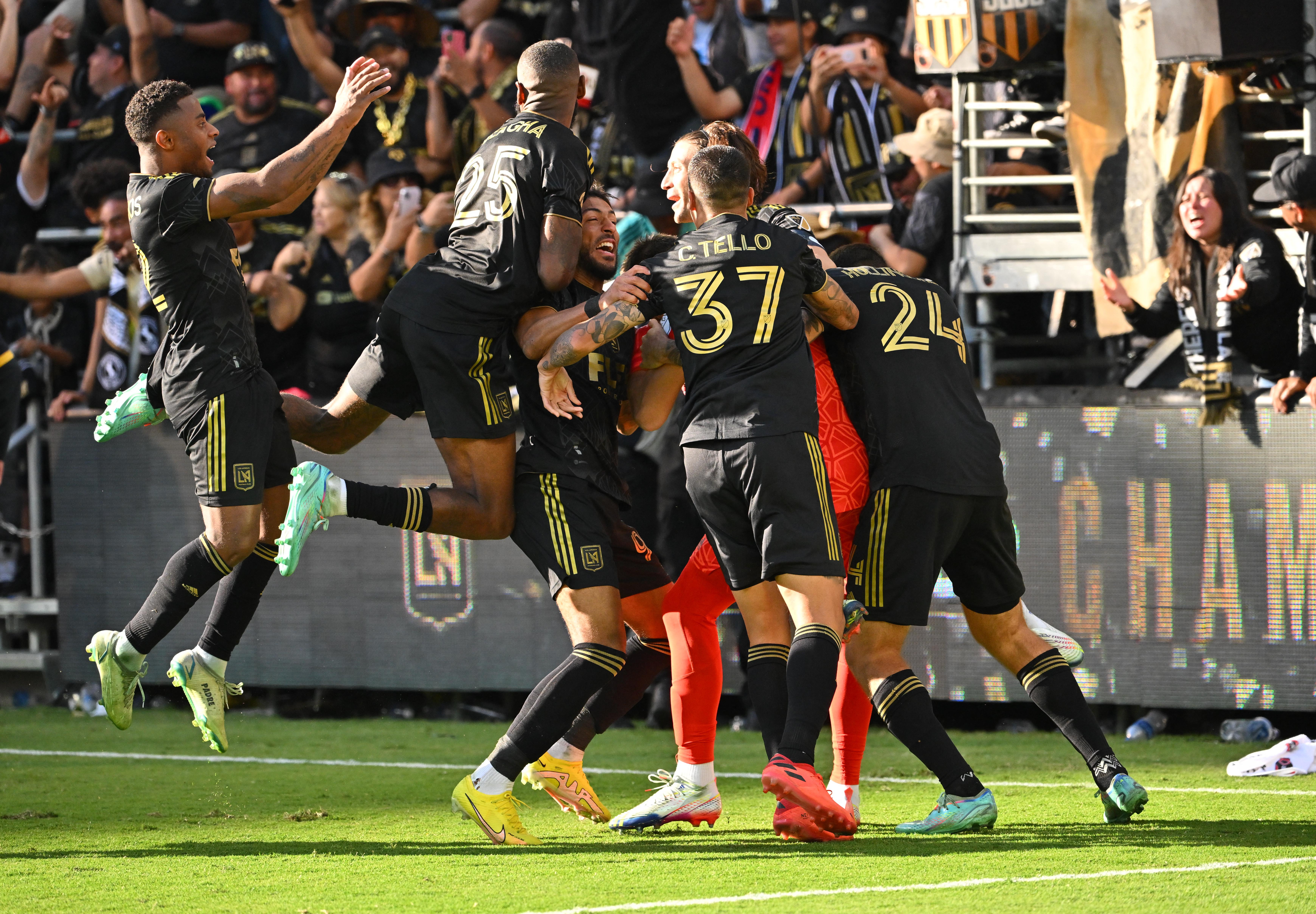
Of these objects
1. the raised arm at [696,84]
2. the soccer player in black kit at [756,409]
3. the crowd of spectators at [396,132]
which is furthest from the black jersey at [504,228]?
the raised arm at [696,84]

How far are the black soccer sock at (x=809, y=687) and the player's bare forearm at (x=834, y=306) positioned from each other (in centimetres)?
112

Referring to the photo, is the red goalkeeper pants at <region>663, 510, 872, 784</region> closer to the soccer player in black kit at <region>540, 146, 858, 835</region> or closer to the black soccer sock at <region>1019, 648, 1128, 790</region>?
the soccer player in black kit at <region>540, 146, 858, 835</region>

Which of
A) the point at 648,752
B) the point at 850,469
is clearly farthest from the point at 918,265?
the point at 850,469

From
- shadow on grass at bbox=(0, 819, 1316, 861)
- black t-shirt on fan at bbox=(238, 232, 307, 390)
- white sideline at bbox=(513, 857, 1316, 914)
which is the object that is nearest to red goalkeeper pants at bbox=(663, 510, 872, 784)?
shadow on grass at bbox=(0, 819, 1316, 861)

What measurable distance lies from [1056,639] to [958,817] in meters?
1.34

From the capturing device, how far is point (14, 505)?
11656mm

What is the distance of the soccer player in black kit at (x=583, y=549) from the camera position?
5871 millimetres

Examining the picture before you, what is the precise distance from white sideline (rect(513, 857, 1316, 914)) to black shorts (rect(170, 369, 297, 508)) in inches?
104

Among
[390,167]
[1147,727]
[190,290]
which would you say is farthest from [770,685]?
[390,167]

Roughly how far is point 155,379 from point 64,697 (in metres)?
5.59

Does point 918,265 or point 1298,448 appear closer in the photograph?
point 1298,448

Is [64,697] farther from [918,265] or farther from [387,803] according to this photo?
[918,265]

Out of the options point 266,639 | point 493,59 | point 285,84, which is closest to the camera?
point 266,639

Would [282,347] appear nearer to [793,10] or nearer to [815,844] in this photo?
[793,10]
